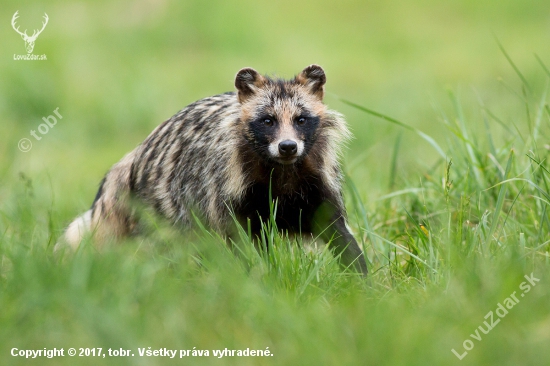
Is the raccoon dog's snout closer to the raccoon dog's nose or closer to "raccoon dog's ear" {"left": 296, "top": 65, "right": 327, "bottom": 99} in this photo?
the raccoon dog's nose

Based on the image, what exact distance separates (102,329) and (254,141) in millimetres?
2279

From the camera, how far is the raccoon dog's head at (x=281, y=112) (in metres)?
5.27

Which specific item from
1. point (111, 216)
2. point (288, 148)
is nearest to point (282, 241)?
point (288, 148)

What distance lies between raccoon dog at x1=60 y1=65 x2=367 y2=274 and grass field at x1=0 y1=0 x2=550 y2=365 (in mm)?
213

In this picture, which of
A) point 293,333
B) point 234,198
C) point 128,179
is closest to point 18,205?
point 128,179

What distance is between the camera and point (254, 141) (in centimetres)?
551

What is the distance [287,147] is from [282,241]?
0.73 metres

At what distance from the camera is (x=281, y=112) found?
17.9ft

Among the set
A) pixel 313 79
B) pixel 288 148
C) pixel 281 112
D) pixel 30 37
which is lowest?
pixel 288 148

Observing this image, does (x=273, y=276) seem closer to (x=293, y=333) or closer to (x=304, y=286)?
(x=304, y=286)

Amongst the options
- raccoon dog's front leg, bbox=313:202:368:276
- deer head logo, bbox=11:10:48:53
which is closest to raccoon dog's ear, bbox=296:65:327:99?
raccoon dog's front leg, bbox=313:202:368:276

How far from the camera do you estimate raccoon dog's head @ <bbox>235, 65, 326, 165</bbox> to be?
5270 millimetres

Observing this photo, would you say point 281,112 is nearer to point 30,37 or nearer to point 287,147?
point 287,147

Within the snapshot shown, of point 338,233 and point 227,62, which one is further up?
point 227,62
